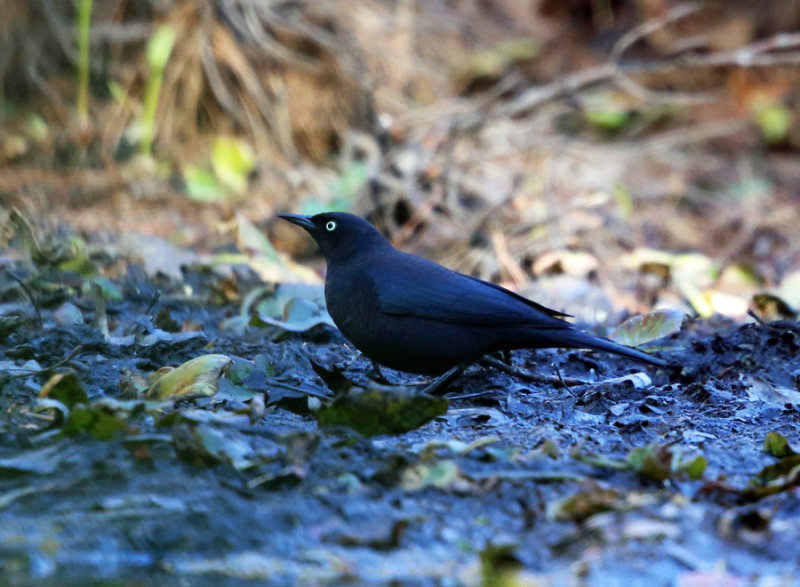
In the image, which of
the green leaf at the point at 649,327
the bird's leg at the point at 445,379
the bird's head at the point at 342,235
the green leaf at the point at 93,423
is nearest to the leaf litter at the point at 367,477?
the green leaf at the point at 93,423

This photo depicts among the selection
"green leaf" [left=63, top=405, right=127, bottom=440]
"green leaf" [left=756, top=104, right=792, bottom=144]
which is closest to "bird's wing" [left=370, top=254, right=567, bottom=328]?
"green leaf" [left=63, top=405, right=127, bottom=440]

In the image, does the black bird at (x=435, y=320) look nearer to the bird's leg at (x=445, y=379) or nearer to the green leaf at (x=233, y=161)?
the bird's leg at (x=445, y=379)

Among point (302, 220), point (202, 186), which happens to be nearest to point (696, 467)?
point (302, 220)

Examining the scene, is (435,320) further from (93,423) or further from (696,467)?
(93,423)

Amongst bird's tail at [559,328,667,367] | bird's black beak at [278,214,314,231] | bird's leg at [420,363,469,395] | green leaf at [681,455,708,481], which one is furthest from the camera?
bird's black beak at [278,214,314,231]

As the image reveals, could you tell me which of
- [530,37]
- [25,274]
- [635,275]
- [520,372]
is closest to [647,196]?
[635,275]

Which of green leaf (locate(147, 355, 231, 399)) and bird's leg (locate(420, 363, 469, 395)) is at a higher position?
green leaf (locate(147, 355, 231, 399))

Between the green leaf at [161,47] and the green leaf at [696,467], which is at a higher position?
the green leaf at [161,47]

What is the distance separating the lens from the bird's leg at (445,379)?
425cm

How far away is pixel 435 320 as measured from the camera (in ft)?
13.7

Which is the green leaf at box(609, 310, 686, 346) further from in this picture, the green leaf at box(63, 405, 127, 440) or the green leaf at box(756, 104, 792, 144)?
the green leaf at box(756, 104, 792, 144)

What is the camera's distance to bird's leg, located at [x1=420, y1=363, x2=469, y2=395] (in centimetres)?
425

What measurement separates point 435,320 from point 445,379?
0.93ft

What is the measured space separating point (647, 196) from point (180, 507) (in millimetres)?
6921
